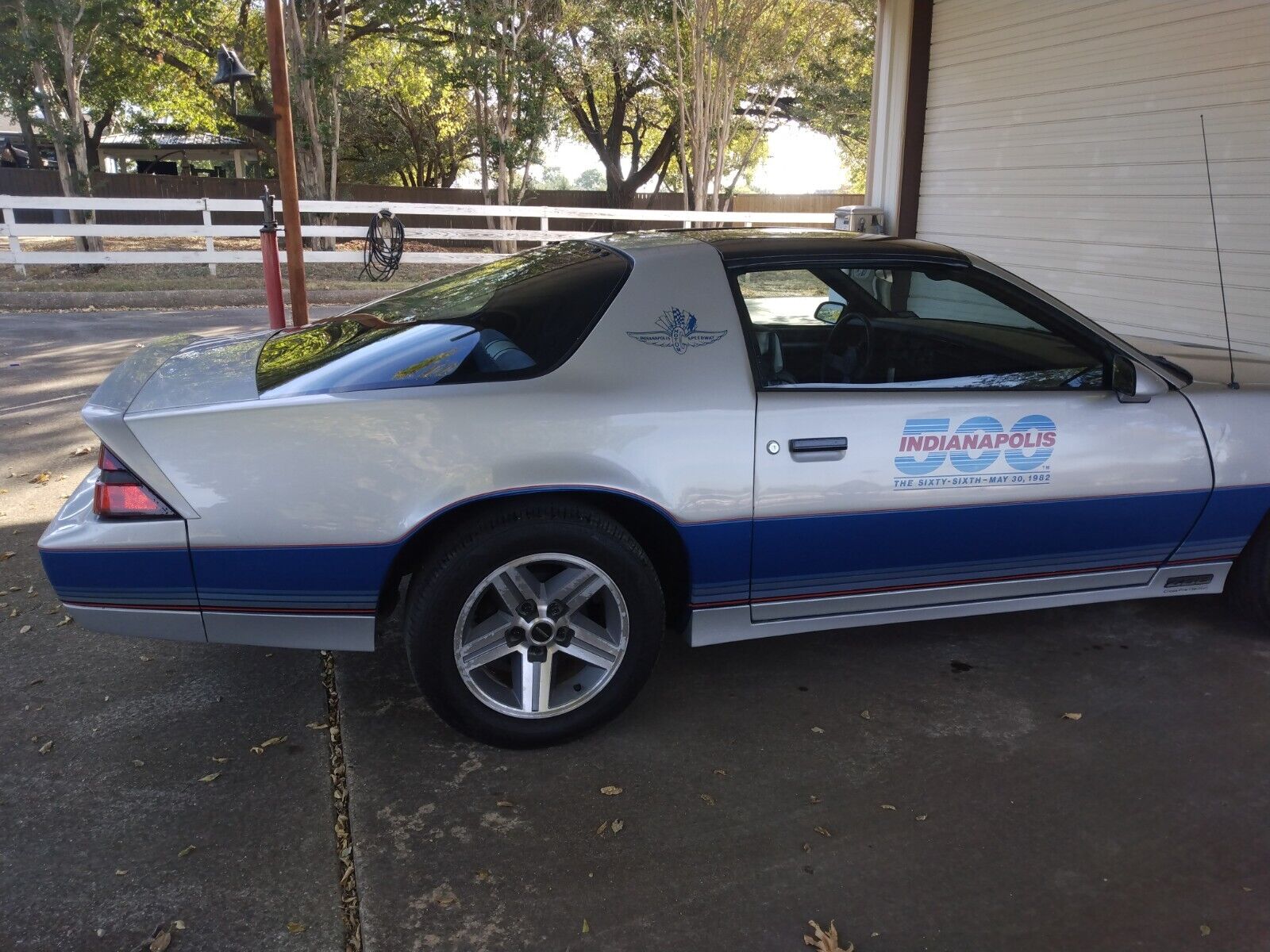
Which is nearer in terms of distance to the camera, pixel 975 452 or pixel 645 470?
pixel 645 470

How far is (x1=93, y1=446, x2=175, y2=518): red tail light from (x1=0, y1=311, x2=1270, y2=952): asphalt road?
79cm

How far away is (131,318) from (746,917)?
11669mm

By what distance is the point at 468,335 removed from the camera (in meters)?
3.35

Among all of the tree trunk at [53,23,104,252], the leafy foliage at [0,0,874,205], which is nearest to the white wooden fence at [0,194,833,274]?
the tree trunk at [53,23,104,252]

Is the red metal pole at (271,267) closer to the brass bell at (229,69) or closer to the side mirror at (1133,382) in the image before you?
the brass bell at (229,69)

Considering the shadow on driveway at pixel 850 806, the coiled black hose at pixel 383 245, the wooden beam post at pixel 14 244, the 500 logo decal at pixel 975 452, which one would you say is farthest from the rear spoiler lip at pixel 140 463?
the wooden beam post at pixel 14 244

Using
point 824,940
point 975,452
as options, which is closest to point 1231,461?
point 975,452

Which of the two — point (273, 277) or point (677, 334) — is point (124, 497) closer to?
point (677, 334)

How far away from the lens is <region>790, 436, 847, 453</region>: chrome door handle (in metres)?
3.19

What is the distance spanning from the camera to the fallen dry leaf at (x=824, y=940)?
2365 mm

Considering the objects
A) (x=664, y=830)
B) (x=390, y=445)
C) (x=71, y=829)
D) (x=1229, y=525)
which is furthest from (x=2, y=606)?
(x=1229, y=525)

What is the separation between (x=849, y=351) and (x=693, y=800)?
1.63 m

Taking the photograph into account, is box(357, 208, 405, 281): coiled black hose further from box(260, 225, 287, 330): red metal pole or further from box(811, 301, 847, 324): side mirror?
box(811, 301, 847, 324): side mirror

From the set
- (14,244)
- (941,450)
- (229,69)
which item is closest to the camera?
(941,450)
